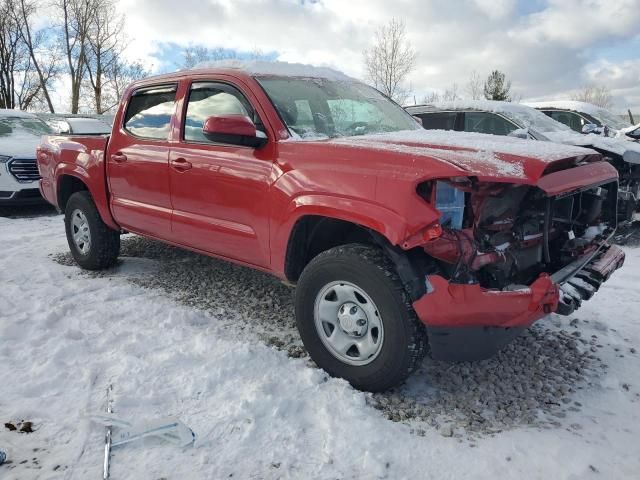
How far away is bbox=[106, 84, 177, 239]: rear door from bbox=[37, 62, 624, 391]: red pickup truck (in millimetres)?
21

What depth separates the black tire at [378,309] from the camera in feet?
8.32

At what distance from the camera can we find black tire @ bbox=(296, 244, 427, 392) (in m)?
2.54

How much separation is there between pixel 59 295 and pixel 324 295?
8.49 ft

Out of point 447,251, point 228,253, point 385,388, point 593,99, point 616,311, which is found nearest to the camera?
point 447,251

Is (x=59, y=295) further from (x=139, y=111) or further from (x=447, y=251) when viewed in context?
(x=447, y=251)

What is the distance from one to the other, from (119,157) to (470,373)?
329 centimetres

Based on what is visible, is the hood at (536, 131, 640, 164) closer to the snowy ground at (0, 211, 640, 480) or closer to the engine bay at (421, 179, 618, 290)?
the snowy ground at (0, 211, 640, 480)

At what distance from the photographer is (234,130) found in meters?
3.05

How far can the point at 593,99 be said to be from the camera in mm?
53125

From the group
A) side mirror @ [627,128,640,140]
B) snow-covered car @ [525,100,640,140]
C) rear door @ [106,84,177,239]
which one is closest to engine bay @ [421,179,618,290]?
rear door @ [106,84,177,239]

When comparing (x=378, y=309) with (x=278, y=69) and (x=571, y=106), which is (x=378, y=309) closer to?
(x=278, y=69)

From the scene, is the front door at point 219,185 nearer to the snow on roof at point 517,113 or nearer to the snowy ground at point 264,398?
the snowy ground at point 264,398

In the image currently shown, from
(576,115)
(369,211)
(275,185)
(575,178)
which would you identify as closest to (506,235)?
(575,178)

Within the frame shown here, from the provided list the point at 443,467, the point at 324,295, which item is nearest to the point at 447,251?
the point at 324,295
